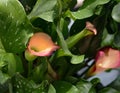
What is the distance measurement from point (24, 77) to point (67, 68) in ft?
0.35

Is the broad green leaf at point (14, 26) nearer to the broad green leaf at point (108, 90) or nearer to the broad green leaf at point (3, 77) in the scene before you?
the broad green leaf at point (3, 77)

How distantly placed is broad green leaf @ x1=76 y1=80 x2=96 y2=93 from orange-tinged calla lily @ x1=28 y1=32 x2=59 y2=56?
0.10 metres

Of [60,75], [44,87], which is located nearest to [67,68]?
[60,75]

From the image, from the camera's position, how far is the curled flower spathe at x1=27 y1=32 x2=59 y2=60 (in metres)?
0.55

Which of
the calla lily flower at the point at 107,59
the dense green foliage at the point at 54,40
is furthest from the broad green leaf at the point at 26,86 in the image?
the calla lily flower at the point at 107,59

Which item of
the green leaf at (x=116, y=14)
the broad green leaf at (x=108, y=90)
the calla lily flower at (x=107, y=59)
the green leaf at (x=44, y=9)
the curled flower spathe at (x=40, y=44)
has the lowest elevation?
the broad green leaf at (x=108, y=90)

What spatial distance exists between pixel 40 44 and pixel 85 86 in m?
0.13

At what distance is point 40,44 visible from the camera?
56 centimetres

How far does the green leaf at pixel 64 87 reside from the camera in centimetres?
59

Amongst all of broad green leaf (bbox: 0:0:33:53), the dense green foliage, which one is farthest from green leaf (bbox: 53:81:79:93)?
broad green leaf (bbox: 0:0:33:53)

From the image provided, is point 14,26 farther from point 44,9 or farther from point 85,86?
point 85,86

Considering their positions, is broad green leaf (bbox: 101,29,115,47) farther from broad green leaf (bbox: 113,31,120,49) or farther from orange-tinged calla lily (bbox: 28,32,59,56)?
orange-tinged calla lily (bbox: 28,32,59,56)

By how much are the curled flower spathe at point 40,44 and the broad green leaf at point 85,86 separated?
0.34 ft

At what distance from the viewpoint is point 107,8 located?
2.10 ft
